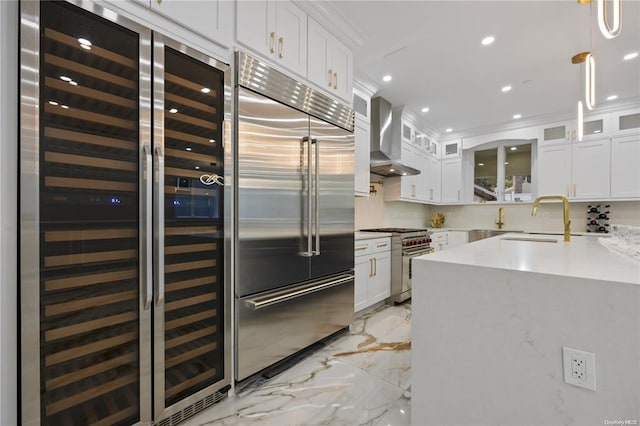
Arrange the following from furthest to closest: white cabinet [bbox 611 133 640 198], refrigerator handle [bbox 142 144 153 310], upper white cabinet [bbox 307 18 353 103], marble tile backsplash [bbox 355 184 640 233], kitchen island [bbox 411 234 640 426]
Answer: marble tile backsplash [bbox 355 184 640 233] < white cabinet [bbox 611 133 640 198] < upper white cabinet [bbox 307 18 353 103] < refrigerator handle [bbox 142 144 153 310] < kitchen island [bbox 411 234 640 426]

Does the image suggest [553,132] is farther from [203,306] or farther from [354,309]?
[203,306]

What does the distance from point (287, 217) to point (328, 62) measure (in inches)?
56.5

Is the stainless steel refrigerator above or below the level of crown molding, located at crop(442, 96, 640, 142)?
below

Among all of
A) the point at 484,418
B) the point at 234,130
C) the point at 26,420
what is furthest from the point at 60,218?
the point at 484,418

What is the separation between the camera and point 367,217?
171 inches

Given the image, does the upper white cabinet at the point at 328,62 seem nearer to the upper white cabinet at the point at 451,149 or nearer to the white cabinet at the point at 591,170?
the upper white cabinet at the point at 451,149

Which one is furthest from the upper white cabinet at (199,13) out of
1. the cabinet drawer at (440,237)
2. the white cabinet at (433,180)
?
the white cabinet at (433,180)

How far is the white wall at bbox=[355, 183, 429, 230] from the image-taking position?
4.25m

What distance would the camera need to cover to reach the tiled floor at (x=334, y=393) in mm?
1599

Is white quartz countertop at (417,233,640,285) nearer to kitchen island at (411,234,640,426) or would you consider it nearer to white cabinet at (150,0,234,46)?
kitchen island at (411,234,640,426)

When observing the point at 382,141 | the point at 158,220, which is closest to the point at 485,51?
the point at 382,141

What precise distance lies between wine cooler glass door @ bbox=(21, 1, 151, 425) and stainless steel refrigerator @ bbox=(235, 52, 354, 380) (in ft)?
1.81

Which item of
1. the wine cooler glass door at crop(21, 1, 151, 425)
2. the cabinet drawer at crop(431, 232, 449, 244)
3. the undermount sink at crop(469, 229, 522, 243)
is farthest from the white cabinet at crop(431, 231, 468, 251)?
the wine cooler glass door at crop(21, 1, 151, 425)

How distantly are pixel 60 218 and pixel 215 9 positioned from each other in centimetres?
137
